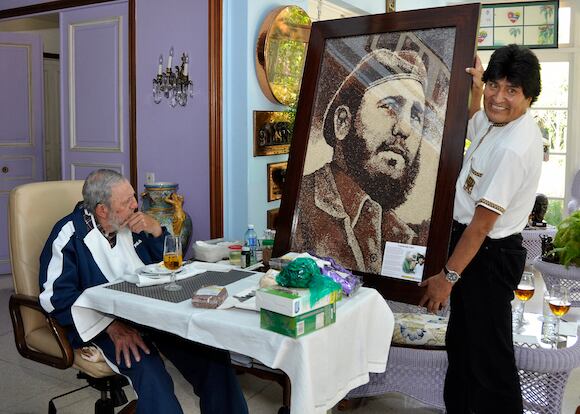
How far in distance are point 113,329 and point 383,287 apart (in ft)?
3.35

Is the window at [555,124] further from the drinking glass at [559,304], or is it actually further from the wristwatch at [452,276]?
the wristwatch at [452,276]

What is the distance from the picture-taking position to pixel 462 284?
7.63 ft

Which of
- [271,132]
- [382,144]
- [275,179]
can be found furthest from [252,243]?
[382,144]

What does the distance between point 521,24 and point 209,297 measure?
6.02 meters

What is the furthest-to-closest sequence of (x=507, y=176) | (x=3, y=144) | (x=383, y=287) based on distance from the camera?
(x=3, y=144) < (x=383, y=287) < (x=507, y=176)

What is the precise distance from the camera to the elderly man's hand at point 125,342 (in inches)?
89.0

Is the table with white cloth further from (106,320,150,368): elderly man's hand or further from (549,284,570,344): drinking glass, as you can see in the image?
(549,284,570,344): drinking glass

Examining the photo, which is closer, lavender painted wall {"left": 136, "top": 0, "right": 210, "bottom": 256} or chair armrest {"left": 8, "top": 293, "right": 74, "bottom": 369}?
chair armrest {"left": 8, "top": 293, "right": 74, "bottom": 369}

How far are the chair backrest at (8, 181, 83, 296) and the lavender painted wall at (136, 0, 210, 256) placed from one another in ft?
5.06

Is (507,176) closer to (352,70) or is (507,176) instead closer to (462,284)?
(462,284)

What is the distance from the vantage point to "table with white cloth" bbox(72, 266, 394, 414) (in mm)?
1730

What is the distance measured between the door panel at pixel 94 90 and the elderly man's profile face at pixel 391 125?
2.57 metres

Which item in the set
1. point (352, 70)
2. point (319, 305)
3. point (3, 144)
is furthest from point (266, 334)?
point (3, 144)

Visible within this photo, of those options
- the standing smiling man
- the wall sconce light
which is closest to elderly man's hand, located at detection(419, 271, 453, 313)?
the standing smiling man
